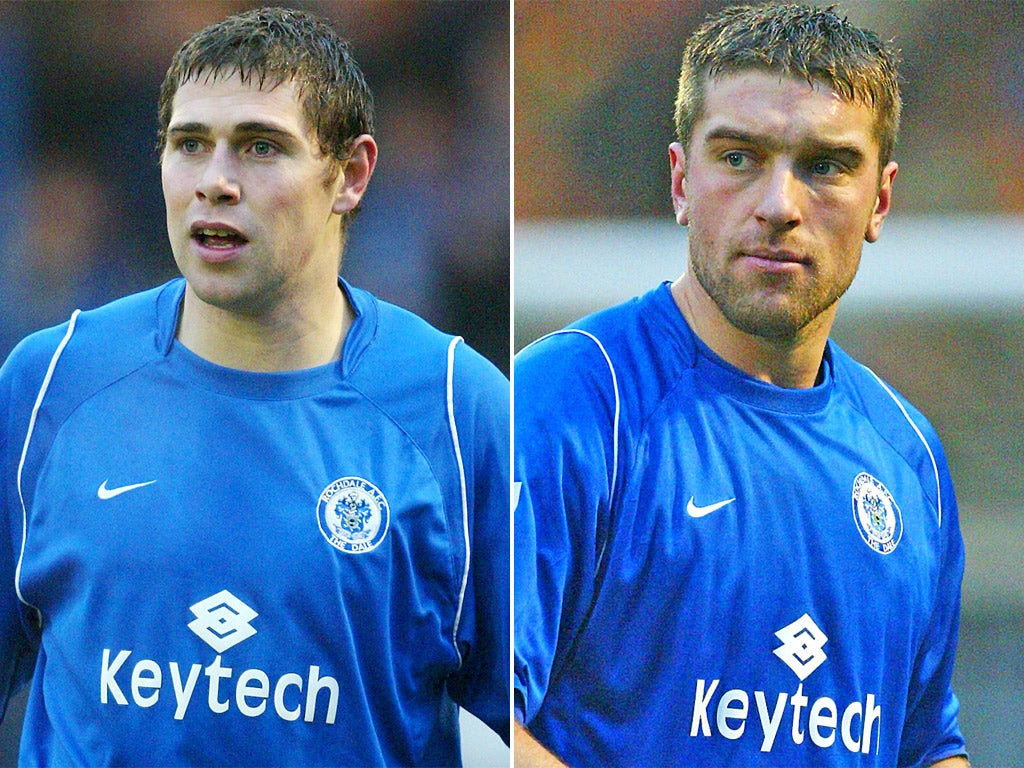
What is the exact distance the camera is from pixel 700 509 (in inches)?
88.0

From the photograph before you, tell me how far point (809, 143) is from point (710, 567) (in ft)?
2.46

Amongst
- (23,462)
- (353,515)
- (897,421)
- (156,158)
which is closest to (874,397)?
(897,421)

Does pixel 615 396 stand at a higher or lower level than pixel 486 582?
higher

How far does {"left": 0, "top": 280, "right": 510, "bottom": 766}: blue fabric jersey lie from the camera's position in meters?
2.17

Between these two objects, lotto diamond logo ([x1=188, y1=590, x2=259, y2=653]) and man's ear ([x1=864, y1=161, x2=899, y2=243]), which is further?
man's ear ([x1=864, y1=161, x2=899, y2=243])

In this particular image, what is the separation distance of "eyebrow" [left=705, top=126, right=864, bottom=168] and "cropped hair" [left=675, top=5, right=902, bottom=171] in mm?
53

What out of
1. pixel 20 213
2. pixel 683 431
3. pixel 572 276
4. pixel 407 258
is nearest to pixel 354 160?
pixel 407 258

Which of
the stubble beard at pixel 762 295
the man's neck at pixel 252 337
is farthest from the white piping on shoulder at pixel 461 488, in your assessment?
the stubble beard at pixel 762 295

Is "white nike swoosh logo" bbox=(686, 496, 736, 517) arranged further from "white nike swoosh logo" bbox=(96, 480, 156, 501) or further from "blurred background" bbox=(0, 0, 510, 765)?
"white nike swoosh logo" bbox=(96, 480, 156, 501)

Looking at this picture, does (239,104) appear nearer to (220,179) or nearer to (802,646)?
(220,179)

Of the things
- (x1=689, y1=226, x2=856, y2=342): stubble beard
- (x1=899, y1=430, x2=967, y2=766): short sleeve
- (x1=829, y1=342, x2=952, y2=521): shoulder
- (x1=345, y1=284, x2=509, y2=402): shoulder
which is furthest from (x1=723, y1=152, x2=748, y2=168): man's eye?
(x1=899, y1=430, x2=967, y2=766): short sleeve

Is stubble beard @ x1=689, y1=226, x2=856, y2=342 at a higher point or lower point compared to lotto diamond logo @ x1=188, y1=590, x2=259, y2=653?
higher

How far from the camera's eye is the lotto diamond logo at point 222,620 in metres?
2.17

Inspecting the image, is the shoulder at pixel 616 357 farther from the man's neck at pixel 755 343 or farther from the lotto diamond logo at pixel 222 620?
the lotto diamond logo at pixel 222 620
